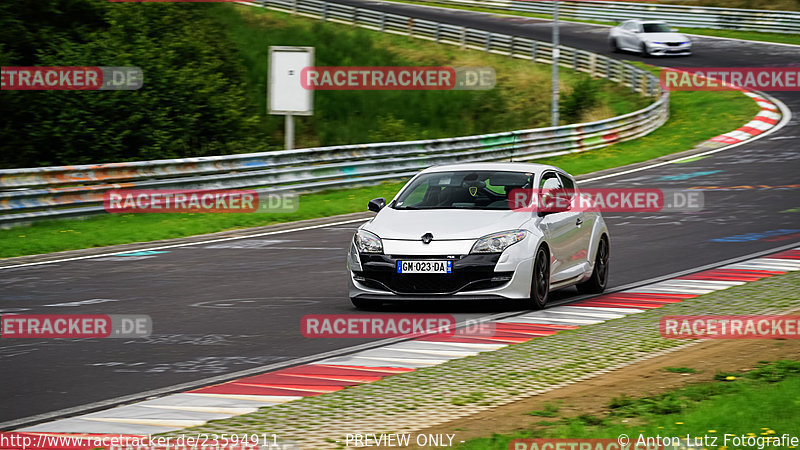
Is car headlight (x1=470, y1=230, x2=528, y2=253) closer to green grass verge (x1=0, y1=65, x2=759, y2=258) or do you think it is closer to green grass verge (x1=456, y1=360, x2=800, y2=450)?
green grass verge (x1=456, y1=360, x2=800, y2=450)

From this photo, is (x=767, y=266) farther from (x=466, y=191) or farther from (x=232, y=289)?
(x=232, y=289)

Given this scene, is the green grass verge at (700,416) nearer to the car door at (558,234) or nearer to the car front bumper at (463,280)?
the car front bumper at (463,280)

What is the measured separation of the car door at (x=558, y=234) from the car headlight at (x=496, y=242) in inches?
26.4

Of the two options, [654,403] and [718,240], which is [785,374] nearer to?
[654,403]

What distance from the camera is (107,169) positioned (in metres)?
20.8

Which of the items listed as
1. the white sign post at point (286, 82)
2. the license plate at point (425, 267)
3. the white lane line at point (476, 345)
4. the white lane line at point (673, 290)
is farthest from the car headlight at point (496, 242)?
the white sign post at point (286, 82)

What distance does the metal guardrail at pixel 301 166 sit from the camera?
19953mm

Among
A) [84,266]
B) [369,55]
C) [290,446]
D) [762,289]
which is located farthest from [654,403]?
[369,55]

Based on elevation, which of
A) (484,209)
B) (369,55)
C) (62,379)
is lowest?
(62,379)

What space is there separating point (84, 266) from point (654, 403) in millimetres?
10618

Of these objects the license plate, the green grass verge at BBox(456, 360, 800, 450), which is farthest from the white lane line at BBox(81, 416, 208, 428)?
the license plate

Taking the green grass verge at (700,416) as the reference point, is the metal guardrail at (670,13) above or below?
above

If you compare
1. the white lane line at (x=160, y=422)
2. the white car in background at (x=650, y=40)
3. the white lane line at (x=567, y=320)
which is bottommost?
the white lane line at (x=160, y=422)

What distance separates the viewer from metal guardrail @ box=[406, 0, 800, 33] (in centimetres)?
5619
